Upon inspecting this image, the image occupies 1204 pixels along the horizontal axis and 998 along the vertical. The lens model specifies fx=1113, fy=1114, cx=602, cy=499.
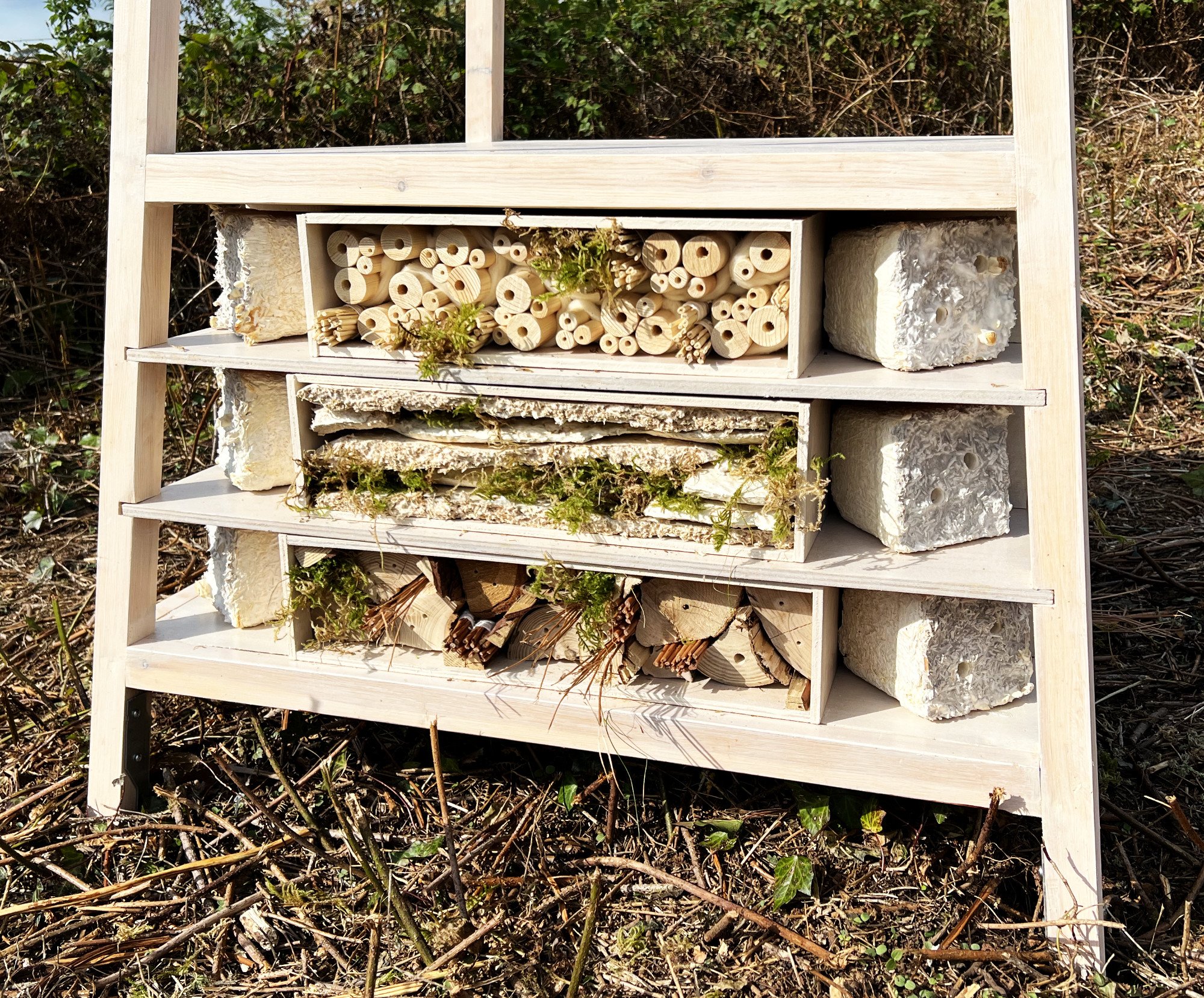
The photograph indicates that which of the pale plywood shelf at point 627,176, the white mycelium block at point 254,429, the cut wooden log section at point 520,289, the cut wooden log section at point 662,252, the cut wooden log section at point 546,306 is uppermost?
the pale plywood shelf at point 627,176

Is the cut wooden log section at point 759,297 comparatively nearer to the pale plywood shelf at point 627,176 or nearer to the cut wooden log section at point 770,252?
the cut wooden log section at point 770,252

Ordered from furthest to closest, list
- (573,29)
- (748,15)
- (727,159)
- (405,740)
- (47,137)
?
(748,15)
(573,29)
(47,137)
(405,740)
(727,159)

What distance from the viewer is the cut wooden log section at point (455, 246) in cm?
217

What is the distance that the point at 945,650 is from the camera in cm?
211

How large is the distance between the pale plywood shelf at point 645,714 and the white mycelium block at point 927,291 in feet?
2.27

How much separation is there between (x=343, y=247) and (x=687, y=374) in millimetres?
763

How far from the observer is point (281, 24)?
191 inches

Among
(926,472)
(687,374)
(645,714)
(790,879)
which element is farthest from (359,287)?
(790,879)

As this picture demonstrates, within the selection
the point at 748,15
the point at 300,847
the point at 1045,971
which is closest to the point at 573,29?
the point at 748,15

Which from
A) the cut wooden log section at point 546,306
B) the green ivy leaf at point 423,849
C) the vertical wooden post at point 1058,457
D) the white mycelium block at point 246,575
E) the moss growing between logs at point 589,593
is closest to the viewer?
the vertical wooden post at point 1058,457

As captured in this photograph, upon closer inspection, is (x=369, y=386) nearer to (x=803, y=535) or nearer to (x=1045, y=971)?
(x=803, y=535)

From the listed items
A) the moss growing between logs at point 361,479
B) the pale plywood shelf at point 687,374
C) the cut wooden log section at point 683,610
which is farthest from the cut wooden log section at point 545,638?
the pale plywood shelf at point 687,374

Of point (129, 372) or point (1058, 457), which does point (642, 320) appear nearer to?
point (1058, 457)

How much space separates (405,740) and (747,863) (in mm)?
915
